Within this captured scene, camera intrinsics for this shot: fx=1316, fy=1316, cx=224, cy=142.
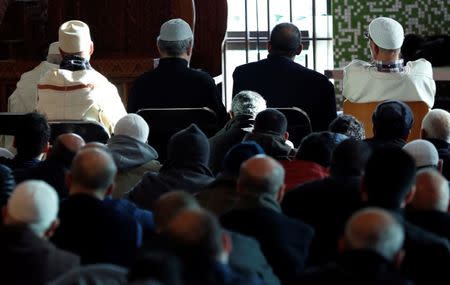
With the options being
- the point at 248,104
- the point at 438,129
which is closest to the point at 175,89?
the point at 248,104

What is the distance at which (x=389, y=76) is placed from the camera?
26.4ft

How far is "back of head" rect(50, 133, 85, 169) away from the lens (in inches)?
237

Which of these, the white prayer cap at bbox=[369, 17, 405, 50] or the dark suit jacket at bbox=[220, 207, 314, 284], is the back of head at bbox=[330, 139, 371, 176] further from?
the white prayer cap at bbox=[369, 17, 405, 50]

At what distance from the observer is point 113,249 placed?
493 cm

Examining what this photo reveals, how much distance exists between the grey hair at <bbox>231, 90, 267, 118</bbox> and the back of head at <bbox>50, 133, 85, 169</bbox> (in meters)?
1.50

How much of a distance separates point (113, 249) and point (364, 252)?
1.38m

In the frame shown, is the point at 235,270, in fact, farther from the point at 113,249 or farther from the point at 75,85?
the point at 75,85

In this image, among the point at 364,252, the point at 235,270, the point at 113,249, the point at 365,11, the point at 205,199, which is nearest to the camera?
the point at 364,252

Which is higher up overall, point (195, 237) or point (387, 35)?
point (387, 35)

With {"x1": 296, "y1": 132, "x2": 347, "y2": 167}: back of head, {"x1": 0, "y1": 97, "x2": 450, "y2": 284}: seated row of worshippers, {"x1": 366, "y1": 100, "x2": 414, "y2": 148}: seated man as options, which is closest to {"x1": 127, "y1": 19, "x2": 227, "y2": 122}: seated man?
{"x1": 366, "y1": 100, "x2": 414, "y2": 148}: seated man

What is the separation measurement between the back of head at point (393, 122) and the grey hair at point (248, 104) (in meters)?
0.85

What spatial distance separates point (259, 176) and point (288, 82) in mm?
3202

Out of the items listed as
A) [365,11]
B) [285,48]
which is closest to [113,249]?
[285,48]

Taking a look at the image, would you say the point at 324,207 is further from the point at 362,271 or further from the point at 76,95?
the point at 76,95
